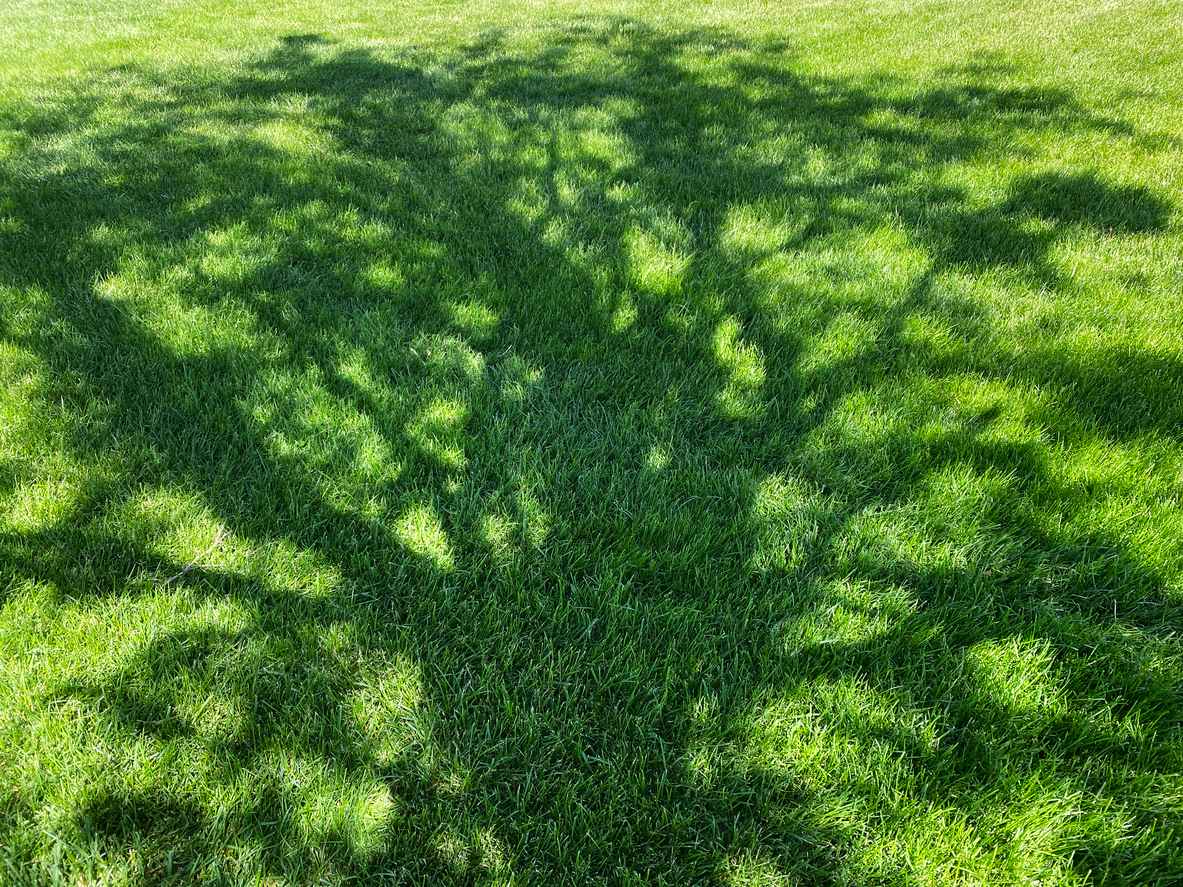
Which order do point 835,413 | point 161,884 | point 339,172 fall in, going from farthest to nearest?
point 339,172 < point 835,413 < point 161,884

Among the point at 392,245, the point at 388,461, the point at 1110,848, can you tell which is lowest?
the point at 1110,848

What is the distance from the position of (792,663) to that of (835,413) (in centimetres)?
129

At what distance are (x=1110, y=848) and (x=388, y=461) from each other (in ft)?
8.26

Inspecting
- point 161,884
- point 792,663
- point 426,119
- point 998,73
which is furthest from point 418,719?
point 998,73

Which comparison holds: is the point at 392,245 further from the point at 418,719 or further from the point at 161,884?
the point at 161,884

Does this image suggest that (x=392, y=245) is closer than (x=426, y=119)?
Yes

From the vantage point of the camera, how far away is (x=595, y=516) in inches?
102

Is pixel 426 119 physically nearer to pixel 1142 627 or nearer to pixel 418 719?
pixel 418 719

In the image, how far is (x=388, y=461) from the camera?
2.79 meters

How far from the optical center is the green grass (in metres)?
1.77

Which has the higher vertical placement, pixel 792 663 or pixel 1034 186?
pixel 1034 186

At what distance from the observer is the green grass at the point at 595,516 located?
1771 millimetres

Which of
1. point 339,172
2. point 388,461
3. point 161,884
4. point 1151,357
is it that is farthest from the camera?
point 339,172

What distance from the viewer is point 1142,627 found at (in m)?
2.21
